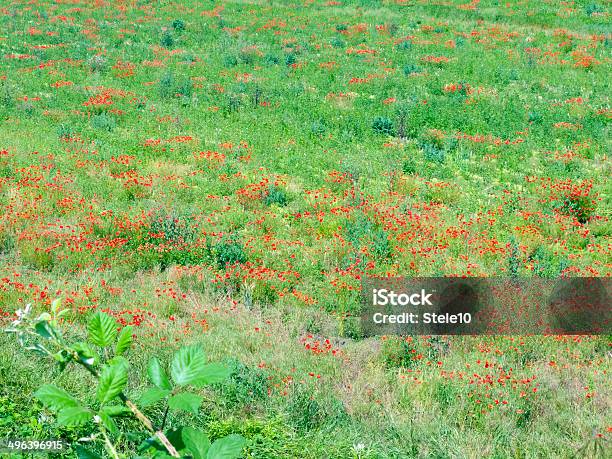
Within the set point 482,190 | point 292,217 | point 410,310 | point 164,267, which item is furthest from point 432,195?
point 164,267

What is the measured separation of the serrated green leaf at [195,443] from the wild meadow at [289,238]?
0.02m

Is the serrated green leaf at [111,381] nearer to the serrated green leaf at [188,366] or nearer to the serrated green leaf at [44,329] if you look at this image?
the serrated green leaf at [188,366]

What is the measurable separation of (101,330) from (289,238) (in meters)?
7.56

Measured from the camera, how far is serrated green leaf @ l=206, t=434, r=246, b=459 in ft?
6.51

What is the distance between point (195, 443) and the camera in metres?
2.01

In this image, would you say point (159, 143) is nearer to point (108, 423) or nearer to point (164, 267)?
point (164, 267)

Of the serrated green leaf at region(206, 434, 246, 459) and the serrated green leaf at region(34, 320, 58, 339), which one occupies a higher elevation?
the serrated green leaf at region(34, 320, 58, 339)

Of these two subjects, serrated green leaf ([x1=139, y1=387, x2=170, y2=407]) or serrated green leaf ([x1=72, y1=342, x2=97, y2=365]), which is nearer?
serrated green leaf ([x1=72, y1=342, x2=97, y2=365])

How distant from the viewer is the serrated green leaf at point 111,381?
185 cm

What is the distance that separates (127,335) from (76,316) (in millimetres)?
5466

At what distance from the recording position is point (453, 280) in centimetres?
803

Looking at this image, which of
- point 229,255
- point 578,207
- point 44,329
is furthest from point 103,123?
point 44,329

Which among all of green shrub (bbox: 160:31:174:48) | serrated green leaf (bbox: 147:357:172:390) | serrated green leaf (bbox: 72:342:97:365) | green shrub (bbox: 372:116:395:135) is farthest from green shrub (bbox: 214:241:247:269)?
green shrub (bbox: 160:31:174:48)

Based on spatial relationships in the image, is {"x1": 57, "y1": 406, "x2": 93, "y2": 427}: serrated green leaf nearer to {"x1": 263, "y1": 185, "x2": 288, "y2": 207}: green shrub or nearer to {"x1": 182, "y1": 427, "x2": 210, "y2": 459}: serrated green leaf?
{"x1": 182, "y1": 427, "x2": 210, "y2": 459}: serrated green leaf
